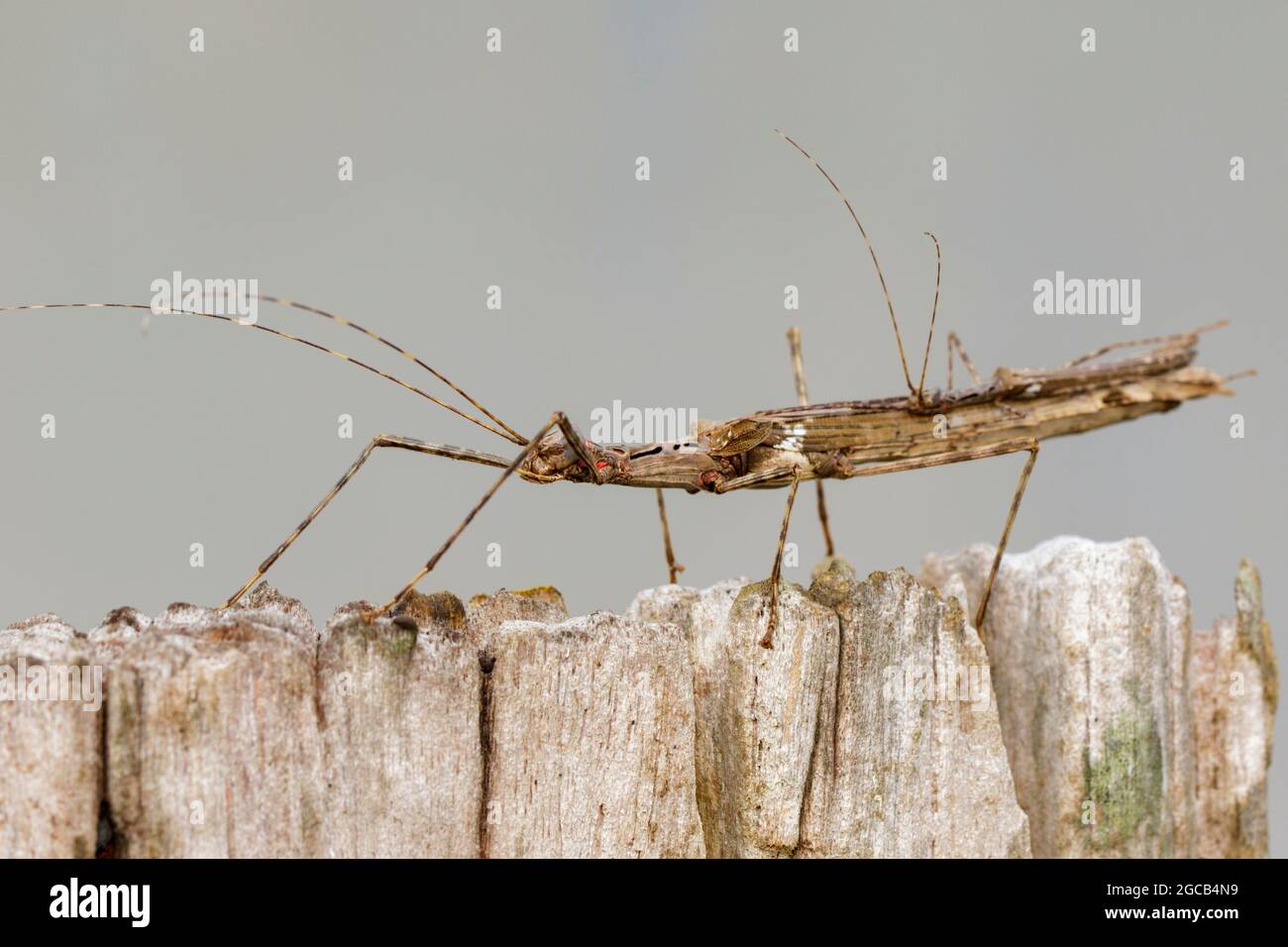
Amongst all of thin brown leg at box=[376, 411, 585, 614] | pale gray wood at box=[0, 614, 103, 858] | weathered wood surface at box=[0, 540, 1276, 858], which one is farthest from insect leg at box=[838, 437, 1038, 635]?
pale gray wood at box=[0, 614, 103, 858]

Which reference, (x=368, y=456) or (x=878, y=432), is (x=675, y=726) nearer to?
(x=368, y=456)

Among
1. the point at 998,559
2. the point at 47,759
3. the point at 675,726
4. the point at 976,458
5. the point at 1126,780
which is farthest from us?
the point at 976,458

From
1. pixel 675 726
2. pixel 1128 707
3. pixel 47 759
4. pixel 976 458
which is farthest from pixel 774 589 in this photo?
pixel 47 759

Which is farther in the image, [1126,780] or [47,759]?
[1126,780]

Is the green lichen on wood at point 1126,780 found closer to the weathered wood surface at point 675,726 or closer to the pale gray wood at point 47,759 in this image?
the weathered wood surface at point 675,726
